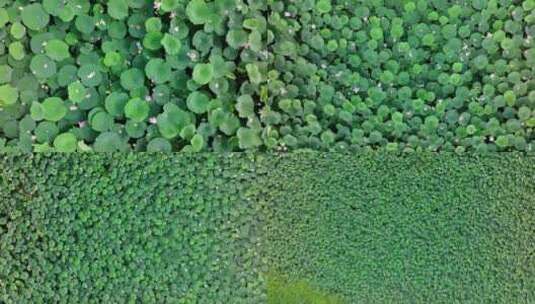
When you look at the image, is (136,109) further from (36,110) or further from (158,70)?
(36,110)

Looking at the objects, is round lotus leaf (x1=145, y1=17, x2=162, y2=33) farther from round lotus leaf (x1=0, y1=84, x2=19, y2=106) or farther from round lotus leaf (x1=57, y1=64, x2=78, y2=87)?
round lotus leaf (x1=0, y1=84, x2=19, y2=106)

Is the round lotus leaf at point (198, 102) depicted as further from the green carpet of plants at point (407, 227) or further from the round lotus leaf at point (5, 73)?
the round lotus leaf at point (5, 73)

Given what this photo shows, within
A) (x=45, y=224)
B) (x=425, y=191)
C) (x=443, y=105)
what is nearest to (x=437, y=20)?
(x=443, y=105)

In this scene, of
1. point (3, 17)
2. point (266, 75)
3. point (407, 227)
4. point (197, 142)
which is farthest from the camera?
point (407, 227)

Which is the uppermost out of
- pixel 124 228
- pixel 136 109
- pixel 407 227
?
pixel 136 109

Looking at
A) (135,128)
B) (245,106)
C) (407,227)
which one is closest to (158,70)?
(135,128)

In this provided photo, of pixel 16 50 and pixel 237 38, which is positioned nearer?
pixel 16 50

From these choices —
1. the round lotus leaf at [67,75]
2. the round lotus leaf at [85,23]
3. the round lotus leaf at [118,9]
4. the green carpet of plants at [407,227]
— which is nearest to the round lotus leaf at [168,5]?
the round lotus leaf at [118,9]
